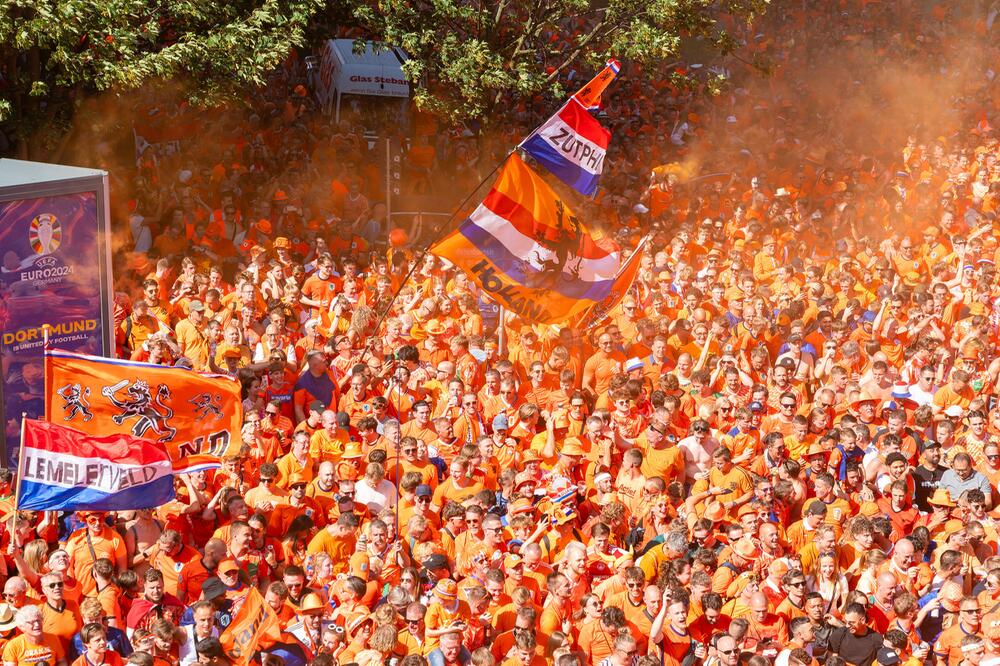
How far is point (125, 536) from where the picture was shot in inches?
427

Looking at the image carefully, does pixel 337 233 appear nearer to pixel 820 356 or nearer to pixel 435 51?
pixel 435 51

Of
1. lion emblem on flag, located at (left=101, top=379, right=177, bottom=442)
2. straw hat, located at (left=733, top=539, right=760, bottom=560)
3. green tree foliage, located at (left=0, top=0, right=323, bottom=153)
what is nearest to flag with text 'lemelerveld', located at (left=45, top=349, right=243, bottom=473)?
lion emblem on flag, located at (left=101, top=379, right=177, bottom=442)

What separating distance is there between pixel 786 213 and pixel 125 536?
1290 centimetres

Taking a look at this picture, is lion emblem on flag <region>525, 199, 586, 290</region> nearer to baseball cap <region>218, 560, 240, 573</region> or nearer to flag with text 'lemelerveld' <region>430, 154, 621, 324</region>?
flag with text 'lemelerveld' <region>430, 154, 621, 324</region>

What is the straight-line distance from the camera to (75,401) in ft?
35.1

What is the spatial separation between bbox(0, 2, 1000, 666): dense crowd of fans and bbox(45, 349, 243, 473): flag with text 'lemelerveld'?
503 millimetres

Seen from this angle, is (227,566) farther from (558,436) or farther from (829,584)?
(829,584)

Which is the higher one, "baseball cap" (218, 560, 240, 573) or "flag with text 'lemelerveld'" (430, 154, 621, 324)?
"flag with text 'lemelerveld'" (430, 154, 621, 324)

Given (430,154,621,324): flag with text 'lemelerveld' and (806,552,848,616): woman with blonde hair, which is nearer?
(806,552,848,616): woman with blonde hair

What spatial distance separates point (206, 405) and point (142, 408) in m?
0.54

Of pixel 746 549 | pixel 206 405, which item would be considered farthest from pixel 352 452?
pixel 746 549

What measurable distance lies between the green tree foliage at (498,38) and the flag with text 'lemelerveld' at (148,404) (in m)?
9.65

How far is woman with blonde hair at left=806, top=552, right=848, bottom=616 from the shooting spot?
10594 millimetres

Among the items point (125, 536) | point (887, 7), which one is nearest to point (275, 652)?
point (125, 536)
